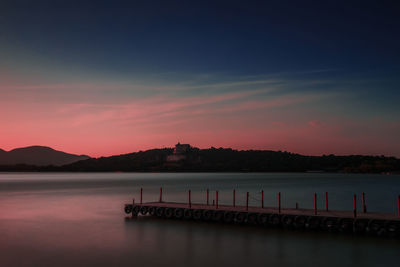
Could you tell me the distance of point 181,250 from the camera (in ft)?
71.1

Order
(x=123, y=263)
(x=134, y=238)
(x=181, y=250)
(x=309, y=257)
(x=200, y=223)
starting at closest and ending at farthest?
(x=123, y=263) < (x=309, y=257) < (x=181, y=250) < (x=134, y=238) < (x=200, y=223)

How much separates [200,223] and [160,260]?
1032 centimetres

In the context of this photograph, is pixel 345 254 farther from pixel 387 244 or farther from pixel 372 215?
pixel 372 215

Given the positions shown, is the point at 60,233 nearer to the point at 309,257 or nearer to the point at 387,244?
the point at 309,257

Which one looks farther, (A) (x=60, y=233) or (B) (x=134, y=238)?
(A) (x=60, y=233)

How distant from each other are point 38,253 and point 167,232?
878cm

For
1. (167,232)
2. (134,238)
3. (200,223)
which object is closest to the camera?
(134,238)

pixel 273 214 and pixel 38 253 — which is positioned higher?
pixel 273 214

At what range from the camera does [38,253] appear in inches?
824

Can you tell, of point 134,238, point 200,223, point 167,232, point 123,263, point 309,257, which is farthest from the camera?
point 200,223

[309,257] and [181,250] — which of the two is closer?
[309,257]

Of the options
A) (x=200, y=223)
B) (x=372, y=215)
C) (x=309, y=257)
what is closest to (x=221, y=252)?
(x=309, y=257)

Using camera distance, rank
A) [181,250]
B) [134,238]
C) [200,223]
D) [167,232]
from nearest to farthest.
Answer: [181,250], [134,238], [167,232], [200,223]

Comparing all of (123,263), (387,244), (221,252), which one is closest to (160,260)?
(123,263)
